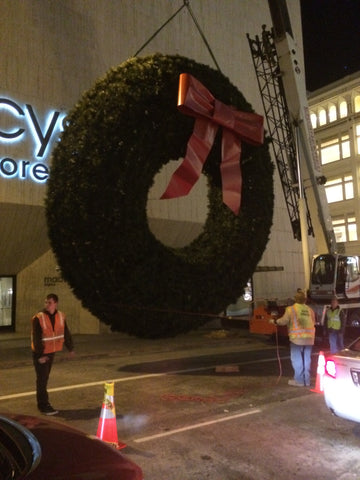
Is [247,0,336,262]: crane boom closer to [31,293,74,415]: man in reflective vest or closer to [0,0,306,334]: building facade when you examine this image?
[0,0,306,334]: building facade

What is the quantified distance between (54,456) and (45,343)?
4.49 metres

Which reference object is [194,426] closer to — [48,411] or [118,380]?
[48,411]

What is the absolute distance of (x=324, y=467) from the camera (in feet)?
14.0

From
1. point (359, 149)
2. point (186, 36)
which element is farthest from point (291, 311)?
point (359, 149)

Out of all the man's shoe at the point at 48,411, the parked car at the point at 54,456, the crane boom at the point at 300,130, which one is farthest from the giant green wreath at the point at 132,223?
the crane boom at the point at 300,130

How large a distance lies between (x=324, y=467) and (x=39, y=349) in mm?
4151

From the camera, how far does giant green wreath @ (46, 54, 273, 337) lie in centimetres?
441

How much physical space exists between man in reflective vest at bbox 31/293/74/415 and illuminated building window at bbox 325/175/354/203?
2864 centimetres

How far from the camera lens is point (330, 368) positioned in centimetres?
513

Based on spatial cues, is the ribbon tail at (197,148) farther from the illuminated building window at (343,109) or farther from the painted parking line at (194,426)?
the illuminated building window at (343,109)

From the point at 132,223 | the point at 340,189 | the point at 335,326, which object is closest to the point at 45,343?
the point at 132,223

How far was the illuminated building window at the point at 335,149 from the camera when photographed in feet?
104

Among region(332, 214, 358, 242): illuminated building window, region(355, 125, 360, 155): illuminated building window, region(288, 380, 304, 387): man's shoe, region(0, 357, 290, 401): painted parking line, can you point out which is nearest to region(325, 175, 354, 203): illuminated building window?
region(332, 214, 358, 242): illuminated building window

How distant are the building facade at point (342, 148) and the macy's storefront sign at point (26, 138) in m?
23.0
